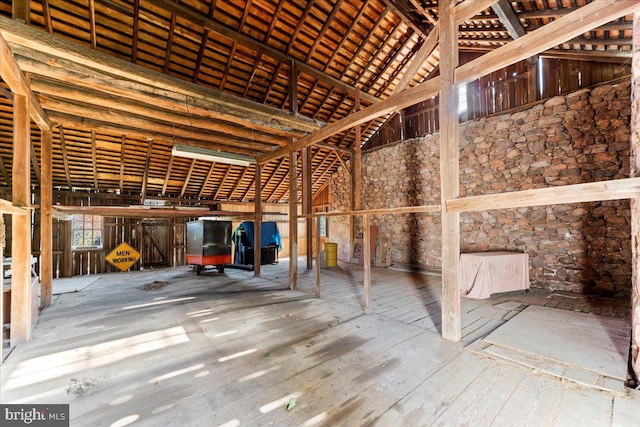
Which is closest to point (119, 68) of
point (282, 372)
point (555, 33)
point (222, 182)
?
point (282, 372)

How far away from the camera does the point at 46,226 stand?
462cm

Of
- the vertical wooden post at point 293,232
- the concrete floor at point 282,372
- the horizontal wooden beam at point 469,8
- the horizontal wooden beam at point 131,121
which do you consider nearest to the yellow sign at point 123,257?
the concrete floor at point 282,372

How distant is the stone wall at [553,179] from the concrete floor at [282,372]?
8.04 feet

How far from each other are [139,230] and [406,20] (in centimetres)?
993

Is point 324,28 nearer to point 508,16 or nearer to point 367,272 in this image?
point 508,16

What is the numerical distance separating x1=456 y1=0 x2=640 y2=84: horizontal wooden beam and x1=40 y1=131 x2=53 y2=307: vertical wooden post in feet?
22.0

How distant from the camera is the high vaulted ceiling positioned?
3.60 m

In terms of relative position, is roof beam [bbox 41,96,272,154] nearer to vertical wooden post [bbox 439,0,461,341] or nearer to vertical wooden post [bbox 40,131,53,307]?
vertical wooden post [bbox 40,131,53,307]

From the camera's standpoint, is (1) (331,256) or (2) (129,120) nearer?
(2) (129,120)

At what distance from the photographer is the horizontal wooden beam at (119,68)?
277 centimetres

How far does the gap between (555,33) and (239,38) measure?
200 inches

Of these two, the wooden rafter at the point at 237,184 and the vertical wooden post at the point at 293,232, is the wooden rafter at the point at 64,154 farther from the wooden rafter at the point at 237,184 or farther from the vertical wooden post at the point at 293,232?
the vertical wooden post at the point at 293,232

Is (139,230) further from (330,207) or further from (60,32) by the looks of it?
(330,207)

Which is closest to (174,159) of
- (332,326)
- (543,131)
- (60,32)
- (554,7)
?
(60,32)
